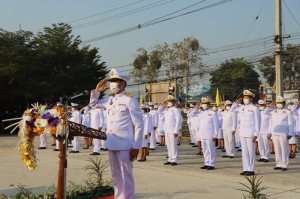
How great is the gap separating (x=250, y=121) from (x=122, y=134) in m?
4.97

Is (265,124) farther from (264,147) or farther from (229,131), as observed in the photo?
(229,131)

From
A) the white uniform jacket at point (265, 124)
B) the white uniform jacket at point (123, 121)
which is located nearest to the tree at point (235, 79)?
the white uniform jacket at point (265, 124)

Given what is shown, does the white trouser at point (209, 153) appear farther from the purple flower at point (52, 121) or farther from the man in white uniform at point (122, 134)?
the purple flower at point (52, 121)

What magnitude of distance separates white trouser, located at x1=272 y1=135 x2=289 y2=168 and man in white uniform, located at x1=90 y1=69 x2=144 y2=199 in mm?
5894

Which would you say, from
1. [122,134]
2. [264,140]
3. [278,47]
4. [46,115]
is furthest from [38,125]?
[278,47]

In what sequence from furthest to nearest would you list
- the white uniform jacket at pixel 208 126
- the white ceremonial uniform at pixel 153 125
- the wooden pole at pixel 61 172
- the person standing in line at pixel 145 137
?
the white ceremonial uniform at pixel 153 125, the person standing in line at pixel 145 137, the white uniform jacket at pixel 208 126, the wooden pole at pixel 61 172

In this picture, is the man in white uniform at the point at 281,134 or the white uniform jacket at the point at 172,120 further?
the white uniform jacket at the point at 172,120

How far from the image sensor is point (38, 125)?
4.12 meters

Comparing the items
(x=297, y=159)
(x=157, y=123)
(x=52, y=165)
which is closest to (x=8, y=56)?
(x=157, y=123)

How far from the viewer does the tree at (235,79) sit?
2470 inches

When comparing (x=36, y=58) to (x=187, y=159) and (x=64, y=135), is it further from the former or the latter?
(x=64, y=135)

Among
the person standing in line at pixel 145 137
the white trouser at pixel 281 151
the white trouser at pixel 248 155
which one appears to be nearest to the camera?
the white trouser at pixel 248 155

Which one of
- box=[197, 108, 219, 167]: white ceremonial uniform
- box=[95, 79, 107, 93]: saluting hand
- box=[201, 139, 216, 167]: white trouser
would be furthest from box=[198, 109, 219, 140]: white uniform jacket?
box=[95, 79, 107, 93]: saluting hand

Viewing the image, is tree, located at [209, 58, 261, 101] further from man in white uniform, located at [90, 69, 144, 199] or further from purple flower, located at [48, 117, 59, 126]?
purple flower, located at [48, 117, 59, 126]
